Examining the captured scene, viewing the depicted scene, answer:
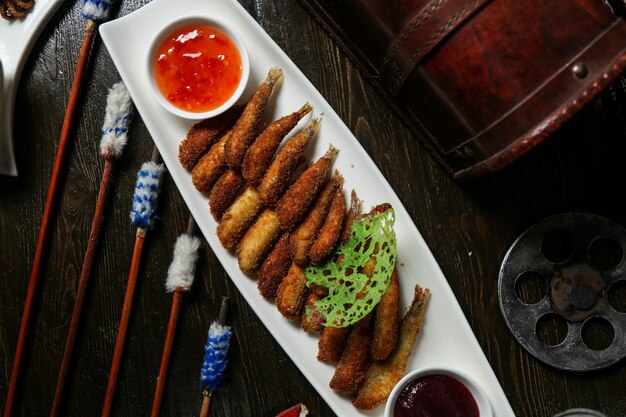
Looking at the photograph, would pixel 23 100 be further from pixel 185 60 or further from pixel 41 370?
pixel 41 370

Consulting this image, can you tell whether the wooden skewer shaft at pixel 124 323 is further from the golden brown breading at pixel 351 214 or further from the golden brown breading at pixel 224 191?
the golden brown breading at pixel 351 214

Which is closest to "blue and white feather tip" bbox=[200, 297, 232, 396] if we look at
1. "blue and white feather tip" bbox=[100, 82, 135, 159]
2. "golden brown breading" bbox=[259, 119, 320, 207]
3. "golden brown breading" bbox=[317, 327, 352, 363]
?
"golden brown breading" bbox=[317, 327, 352, 363]

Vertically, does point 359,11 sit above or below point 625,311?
above

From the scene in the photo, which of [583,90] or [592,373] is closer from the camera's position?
[583,90]

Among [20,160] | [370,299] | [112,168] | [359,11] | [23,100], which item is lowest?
[370,299]

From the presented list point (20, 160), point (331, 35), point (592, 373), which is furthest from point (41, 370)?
point (592, 373)

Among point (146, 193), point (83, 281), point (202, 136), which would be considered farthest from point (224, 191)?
point (83, 281)

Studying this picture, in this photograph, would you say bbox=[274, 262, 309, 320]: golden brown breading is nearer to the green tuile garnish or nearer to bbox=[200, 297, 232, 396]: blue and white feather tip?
the green tuile garnish
